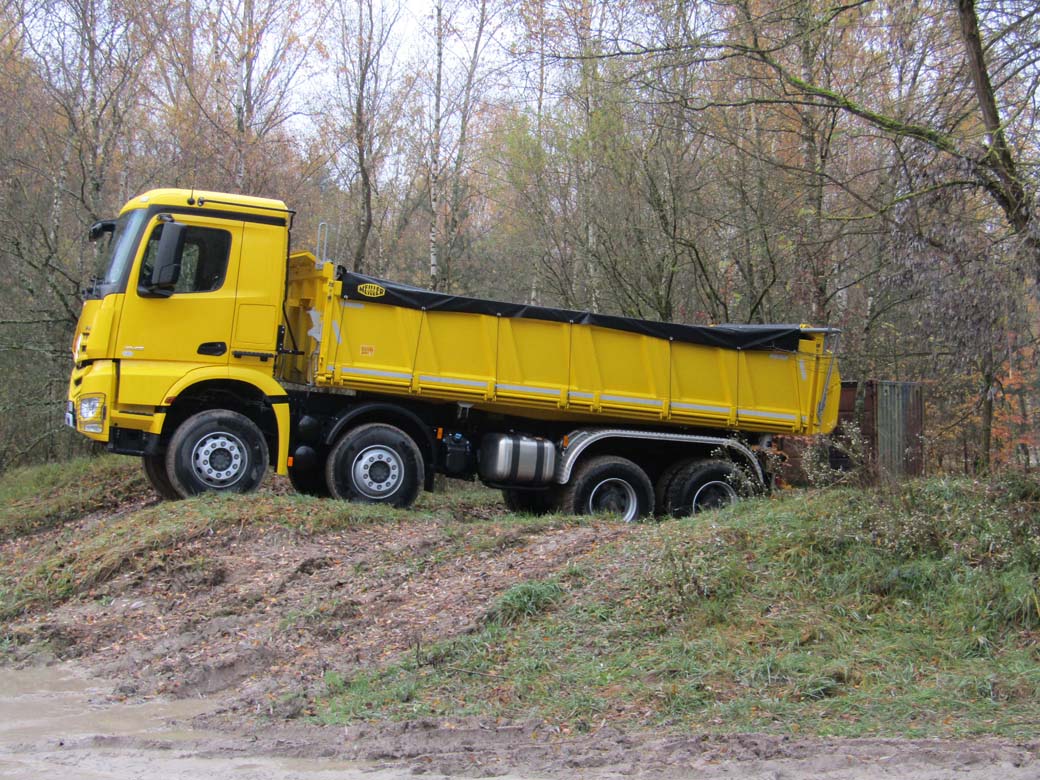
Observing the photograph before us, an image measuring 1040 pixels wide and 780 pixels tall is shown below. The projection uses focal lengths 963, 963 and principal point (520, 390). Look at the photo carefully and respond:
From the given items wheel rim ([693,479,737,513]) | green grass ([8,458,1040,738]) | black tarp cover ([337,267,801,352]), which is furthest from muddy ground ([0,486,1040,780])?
wheel rim ([693,479,737,513])

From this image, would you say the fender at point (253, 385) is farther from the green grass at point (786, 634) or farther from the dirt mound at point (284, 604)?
the green grass at point (786, 634)

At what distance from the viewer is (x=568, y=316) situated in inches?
463

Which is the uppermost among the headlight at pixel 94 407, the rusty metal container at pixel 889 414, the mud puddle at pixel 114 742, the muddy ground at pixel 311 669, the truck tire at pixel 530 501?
the rusty metal container at pixel 889 414

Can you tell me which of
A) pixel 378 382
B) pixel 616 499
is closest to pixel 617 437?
pixel 616 499

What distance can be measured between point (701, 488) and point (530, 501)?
228 cm

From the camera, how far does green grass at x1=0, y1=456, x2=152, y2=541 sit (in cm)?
1248

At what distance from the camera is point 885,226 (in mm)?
9000

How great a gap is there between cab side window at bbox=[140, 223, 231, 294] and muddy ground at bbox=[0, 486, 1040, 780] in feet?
9.67

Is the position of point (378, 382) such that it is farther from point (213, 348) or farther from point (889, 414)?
point (889, 414)

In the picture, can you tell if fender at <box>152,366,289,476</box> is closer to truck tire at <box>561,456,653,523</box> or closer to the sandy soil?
Answer: truck tire at <box>561,456,653,523</box>

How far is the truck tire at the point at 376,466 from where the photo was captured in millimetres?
11016

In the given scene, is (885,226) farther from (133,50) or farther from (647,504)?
(133,50)

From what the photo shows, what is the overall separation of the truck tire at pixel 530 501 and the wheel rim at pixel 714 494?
1.95m

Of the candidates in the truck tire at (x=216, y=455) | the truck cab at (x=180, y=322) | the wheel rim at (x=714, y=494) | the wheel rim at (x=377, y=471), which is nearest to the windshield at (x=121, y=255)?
the truck cab at (x=180, y=322)
